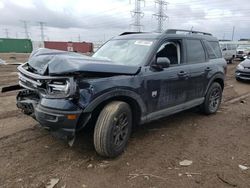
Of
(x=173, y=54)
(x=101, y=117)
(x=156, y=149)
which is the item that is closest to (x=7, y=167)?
(x=101, y=117)

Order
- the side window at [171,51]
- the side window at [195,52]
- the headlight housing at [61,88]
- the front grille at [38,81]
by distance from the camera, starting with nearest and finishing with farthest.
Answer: the headlight housing at [61,88]
the front grille at [38,81]
the side window at [171,51]
the side window at [195,52]

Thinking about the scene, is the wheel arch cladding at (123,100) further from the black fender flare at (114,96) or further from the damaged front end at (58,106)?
the damaged front end at (58,106)

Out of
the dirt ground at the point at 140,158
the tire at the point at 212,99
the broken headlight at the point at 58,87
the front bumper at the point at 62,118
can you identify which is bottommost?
the dirt ground at the point at 140,158

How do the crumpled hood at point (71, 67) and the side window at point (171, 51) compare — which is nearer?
the crumpled hood at point (71, 67)

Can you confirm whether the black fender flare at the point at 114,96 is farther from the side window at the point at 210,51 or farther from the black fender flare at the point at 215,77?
the side window at the point at 210,51

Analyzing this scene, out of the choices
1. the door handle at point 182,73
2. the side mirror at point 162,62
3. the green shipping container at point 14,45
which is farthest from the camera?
the green shipping container at point 14,45

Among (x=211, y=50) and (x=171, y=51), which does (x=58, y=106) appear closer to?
(x=171, y=51)

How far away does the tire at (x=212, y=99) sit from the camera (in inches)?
230

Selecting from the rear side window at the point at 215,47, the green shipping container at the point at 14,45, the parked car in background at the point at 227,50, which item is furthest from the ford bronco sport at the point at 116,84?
the green shipping container at the point at 14,45

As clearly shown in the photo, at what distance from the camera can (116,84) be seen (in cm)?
360

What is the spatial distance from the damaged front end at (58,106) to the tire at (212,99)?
3442 millimetres

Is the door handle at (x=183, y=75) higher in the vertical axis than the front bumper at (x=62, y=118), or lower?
higher

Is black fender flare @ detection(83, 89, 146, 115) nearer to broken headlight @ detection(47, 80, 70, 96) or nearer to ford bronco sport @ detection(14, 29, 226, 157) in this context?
ford bronco sport @ detection(14, 29, 226, 157)

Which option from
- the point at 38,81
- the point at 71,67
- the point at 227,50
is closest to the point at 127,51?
the point at 71,67
